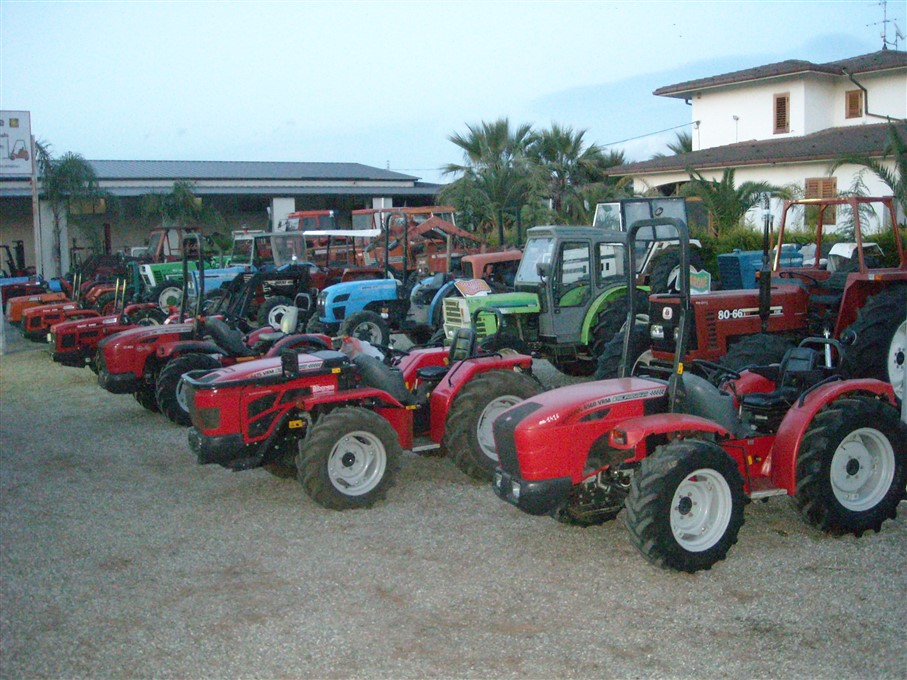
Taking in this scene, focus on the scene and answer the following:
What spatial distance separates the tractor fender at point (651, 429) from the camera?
5137 millimetres

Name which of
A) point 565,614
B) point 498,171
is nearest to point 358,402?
point 565,614

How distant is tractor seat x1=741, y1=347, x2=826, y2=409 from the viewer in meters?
5.95

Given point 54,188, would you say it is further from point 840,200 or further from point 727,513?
point 727,513

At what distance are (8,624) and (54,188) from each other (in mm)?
29291

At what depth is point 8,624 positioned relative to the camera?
4949 mm

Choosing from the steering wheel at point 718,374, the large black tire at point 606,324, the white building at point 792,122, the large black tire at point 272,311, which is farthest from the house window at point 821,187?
the steering wheel at point 718,374

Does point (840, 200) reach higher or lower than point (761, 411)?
higher

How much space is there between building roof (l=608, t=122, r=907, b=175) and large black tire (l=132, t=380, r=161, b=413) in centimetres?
1746

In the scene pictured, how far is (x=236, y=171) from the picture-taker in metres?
40.1

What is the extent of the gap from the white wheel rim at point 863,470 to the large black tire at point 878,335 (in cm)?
252

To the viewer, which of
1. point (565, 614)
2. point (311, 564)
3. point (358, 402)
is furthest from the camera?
point (358, 402)

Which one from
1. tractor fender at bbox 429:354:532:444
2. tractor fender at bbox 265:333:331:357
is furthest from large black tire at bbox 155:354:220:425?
tractor fender at bbox 429:354:532:444

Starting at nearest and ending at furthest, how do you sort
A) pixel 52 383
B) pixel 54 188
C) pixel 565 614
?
pixel 565 614 < pixel 52 383 < pixel 54 188

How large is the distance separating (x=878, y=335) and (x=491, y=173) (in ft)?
65.9
